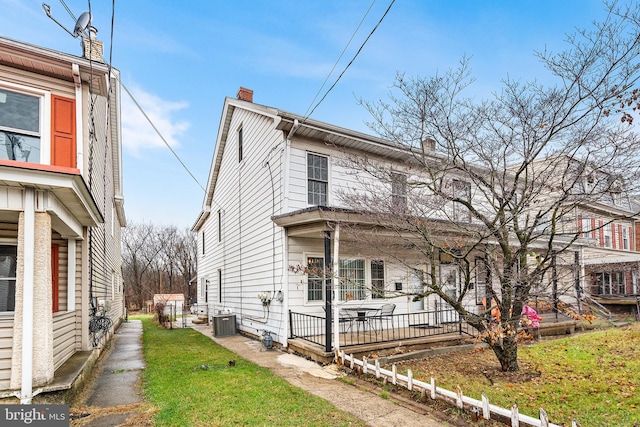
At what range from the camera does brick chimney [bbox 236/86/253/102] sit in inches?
554

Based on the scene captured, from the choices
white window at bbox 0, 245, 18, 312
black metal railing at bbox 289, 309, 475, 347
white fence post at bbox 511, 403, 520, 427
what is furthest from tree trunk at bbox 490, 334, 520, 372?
white window at bbox 0, 245, 18, 312

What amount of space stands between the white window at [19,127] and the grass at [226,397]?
4.65 m

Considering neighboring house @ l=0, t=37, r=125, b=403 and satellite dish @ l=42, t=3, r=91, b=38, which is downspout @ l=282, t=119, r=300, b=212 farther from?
satellite dish @ l=42, t=3, r=91, b=38

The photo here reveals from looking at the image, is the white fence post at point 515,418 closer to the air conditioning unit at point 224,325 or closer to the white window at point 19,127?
the white window at point 19,127

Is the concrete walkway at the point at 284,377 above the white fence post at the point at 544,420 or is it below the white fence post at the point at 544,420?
below

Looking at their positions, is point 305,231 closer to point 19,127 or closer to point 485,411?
point 485,411

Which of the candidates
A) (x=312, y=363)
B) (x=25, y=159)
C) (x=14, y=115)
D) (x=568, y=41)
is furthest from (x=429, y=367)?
(x=14, y=115)

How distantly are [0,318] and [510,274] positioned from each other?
7959 millimetres

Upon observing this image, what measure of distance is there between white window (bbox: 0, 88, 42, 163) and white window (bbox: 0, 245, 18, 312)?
162 cm

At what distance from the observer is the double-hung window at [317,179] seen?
10.5 meters

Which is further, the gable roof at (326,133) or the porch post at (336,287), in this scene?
the gable roof at (326,133)

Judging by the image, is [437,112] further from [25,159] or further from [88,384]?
[88,384]

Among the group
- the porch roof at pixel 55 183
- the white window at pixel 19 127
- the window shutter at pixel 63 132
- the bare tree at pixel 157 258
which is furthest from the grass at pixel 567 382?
the bare tree at pixel 157 258

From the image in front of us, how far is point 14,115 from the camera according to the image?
6656 mm
